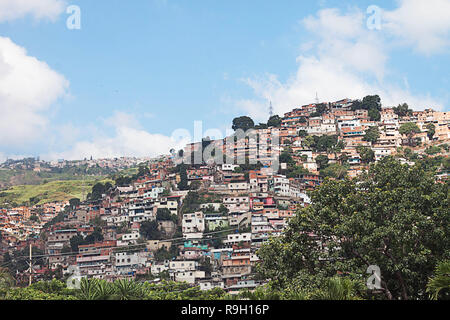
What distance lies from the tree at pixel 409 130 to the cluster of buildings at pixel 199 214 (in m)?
0.90

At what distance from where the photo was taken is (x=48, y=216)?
59844 millimetres

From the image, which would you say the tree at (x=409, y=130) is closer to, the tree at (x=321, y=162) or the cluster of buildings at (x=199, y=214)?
the cluster of buildings at (x=199, y=214)

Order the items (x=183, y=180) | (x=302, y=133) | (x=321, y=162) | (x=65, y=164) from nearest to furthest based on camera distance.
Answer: (x=183, y=180)
(x=321, y=162)
(x=302, y=133)
(x=65, y=164)

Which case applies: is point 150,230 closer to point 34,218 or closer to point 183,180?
point 183,180

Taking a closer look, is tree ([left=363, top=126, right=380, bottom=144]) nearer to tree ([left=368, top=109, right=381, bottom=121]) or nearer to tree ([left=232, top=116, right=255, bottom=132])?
tree ([left=368, top=109, right=381, bottom=121])

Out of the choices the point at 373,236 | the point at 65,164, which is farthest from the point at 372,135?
the point at 65,164

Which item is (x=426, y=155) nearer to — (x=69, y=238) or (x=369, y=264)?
(x=69, y=238)

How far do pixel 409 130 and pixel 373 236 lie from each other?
50683 millimetres

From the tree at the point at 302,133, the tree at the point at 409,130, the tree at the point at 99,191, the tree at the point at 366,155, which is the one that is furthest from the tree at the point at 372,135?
the tree at the point at 99,191

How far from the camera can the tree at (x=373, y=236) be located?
13.5 m

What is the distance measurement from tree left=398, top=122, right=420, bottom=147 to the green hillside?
40.5m

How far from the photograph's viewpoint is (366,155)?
55062 mm

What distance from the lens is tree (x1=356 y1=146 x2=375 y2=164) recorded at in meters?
55.2

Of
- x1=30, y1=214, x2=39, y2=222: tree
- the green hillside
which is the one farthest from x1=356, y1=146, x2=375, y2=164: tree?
x1=30, y1=214, x2=39, y2=222: tree
